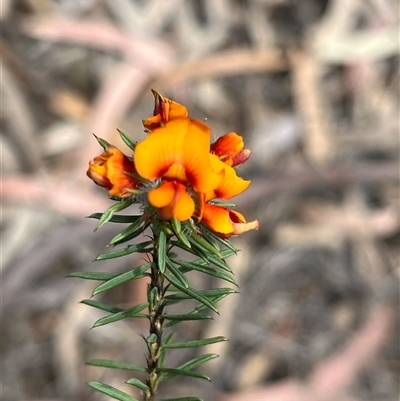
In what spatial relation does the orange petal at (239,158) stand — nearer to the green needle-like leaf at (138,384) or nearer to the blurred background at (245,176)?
the green needle-like leaf at (138,384)

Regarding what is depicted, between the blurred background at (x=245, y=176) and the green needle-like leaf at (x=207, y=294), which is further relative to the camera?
the blurred background at (x=245, y=176)

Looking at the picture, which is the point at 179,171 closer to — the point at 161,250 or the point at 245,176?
the point at 161,250

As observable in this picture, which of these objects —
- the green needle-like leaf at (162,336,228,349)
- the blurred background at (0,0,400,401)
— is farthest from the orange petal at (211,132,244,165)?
the blurred background at (0,0,400,401)

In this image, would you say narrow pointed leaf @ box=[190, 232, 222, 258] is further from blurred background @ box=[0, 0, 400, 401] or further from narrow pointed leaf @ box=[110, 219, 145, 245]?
blurred background @ box=[0, 0, 400, 401]

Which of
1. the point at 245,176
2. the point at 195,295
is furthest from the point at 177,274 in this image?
the point at 245,176

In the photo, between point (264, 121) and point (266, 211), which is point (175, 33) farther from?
point (266, 211)

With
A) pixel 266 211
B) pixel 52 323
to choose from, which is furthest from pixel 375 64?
pixel 52 323

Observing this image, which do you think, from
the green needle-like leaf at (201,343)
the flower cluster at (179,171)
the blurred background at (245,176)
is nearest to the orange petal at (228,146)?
the flower cluster at (179,171)
